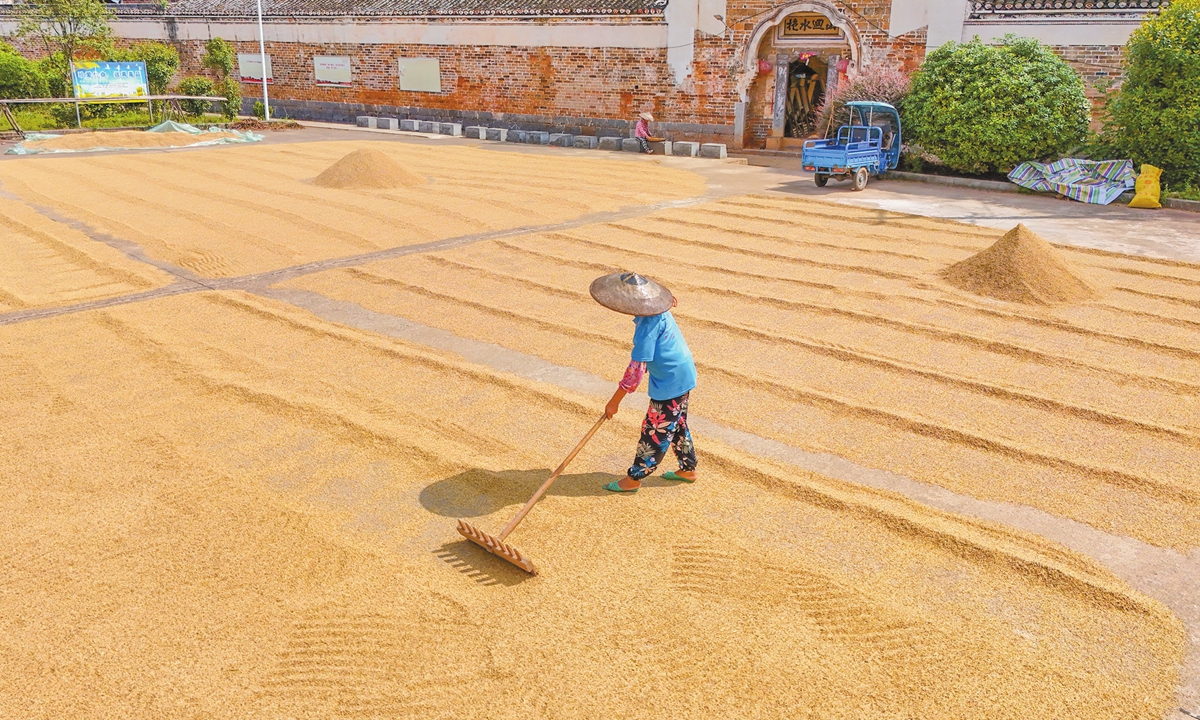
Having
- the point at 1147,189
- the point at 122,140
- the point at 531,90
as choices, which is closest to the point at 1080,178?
the point at 1147,189

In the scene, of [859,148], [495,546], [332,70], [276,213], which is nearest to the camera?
[495,546]

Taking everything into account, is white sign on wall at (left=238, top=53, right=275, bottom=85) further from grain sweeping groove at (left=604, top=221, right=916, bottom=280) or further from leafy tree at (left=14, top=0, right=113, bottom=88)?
grain sweeping groove at (left=604, top=221, right=916, bottom=280)

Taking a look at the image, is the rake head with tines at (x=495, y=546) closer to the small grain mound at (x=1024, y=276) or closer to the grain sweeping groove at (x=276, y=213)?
the small grain mound at (x=1024, y=276)

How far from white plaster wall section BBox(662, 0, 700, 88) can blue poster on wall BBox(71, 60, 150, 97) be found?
1481cm

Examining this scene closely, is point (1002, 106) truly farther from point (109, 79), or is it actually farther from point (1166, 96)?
point (109, 79)

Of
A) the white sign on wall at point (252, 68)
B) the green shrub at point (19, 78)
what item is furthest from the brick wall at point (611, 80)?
the green shrub at point (19, 78)

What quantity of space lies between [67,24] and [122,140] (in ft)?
39.1

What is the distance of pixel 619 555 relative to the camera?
15.4 ft

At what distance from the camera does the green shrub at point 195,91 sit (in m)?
28.6

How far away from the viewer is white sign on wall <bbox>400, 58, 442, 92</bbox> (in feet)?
88.4

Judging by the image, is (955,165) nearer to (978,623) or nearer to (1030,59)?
(1030,59)

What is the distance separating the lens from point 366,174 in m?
15.3

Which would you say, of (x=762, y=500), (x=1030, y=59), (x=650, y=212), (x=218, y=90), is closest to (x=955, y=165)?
(x=1030, y=59)

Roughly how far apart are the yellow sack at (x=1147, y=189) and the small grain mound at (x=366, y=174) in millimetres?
11800
